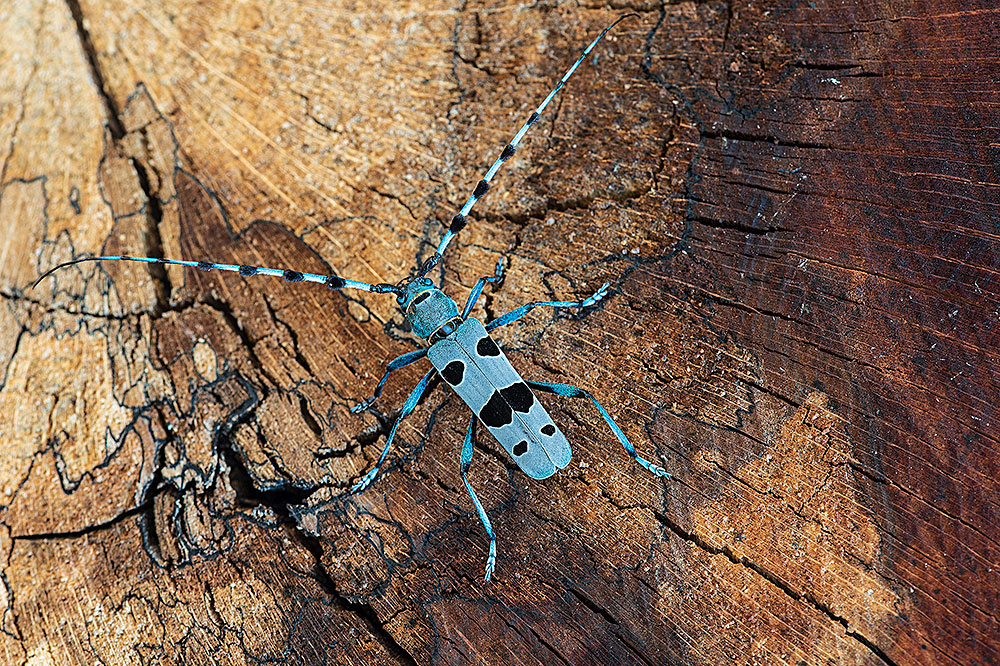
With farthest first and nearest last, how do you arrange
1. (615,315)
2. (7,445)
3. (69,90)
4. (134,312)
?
(69,90), (134,312), (7,445), (615,315)

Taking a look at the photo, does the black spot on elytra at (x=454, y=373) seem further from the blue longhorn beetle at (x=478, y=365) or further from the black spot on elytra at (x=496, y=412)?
the black spot on elytra at (x=496, y=412)

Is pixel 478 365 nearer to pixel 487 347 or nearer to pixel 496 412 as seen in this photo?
pixel 487 347

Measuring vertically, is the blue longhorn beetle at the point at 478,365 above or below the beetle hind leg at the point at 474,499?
above

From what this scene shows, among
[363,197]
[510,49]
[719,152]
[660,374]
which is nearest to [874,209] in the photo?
[719,152]

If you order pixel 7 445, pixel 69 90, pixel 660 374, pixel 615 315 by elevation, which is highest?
pixel 69 90

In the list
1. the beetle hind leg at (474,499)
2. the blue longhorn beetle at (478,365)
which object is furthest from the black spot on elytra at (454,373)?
the beetle hind leg at (474,499)

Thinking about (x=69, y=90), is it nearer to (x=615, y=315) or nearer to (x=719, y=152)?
(x=615, y=315)

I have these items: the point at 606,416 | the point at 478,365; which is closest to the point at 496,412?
the point at 478,365

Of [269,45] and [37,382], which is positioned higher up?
[269,45]
